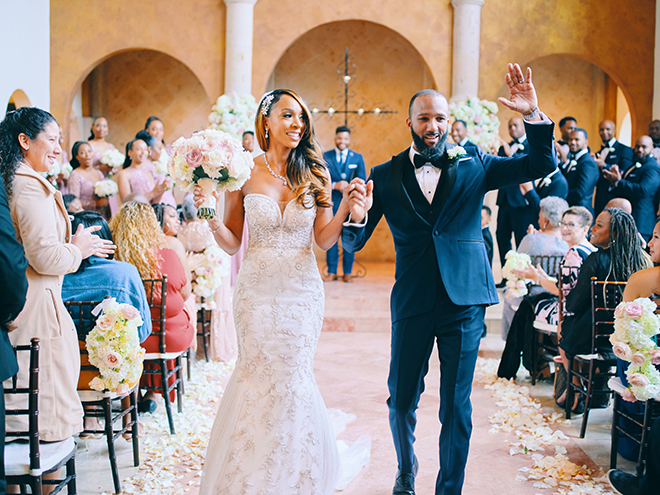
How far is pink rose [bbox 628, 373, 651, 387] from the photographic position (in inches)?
135

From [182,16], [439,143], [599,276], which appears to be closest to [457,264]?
[439,143]

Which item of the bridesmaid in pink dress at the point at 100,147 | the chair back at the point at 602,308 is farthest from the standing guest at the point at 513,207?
the bridesmaid in pink dress at the point at 100,147

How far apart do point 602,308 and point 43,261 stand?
12.0 ft

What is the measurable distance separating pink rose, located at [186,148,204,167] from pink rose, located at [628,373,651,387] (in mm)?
2596

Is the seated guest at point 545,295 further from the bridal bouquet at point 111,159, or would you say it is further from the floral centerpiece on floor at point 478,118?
the bridal bouquet at point 111,159

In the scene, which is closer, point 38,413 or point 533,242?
point 38,413

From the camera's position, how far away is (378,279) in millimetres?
10523

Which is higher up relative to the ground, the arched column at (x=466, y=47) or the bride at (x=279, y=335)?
the arched column at (x=466, y=47)

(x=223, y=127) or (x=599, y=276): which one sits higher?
(x=223, y=127)

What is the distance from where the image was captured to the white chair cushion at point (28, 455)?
2.69m

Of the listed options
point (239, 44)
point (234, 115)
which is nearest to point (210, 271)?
point (234, 115)

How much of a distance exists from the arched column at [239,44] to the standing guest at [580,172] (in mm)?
5254

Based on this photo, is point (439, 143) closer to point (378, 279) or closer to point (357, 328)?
point (357, 328)

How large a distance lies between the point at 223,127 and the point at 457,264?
7.21m
